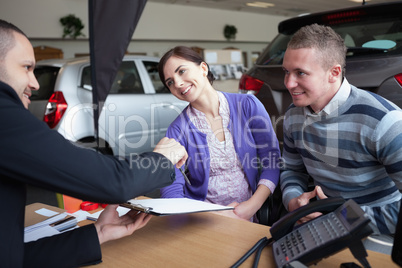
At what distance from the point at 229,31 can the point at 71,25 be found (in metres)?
6.10

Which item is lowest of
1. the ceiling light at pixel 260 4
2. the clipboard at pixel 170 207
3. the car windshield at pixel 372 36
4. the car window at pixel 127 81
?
the clipboard at pixel 170 207

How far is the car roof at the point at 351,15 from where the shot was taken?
7.41 ft

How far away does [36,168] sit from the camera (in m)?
0.77

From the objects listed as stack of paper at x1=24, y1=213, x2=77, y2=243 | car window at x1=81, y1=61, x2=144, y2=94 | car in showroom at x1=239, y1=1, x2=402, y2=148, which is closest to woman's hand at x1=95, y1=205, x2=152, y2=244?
stack of paper at x1=24, y1=213, x2=77, y2=243

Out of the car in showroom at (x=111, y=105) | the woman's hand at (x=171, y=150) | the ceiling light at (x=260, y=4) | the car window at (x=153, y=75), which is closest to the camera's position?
the woman's hand at (x=171, y=150)

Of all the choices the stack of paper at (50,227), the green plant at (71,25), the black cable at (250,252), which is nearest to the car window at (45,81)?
the stack of paper at (50,227)

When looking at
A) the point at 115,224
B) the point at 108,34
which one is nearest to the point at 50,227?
the point at 115,224

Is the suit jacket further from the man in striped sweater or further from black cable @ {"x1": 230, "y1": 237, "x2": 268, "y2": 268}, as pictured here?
the man in striped sweater

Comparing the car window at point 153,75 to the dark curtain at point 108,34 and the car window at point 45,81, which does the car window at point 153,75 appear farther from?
the dark curtain at point 108,34

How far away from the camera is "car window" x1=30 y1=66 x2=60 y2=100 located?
3.94 metres

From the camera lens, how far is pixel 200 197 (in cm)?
186

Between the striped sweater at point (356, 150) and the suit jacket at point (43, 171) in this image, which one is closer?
the suit jacket at point (43, 171)

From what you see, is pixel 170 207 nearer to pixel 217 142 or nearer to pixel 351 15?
pixel 217 142

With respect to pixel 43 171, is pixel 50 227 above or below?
below
